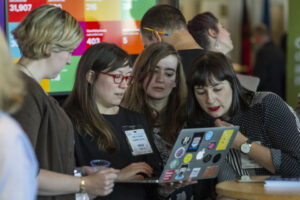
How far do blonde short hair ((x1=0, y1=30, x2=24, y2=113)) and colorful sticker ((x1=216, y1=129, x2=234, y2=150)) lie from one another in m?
1.56

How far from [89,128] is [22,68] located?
2.04 ft

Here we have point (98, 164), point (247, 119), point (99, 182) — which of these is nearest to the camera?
point (99, 182)

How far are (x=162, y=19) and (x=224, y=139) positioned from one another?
1.39 meters

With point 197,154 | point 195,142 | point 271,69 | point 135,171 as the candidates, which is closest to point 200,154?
point 197,154

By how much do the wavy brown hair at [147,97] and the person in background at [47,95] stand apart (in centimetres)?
108

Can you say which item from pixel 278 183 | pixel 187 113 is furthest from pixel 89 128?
pixel 278 183

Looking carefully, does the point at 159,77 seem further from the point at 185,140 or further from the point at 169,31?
the point at 185,140

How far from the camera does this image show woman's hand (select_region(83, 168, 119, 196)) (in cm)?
238

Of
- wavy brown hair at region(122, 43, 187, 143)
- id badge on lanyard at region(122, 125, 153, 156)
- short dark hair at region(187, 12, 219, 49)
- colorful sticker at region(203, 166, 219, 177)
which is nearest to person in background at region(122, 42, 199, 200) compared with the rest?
wavy brown hair at region(122, 43, 187, 143)

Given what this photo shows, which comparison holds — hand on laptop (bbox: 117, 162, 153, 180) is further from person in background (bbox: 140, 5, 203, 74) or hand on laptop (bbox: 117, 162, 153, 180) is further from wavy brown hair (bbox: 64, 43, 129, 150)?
person in background (bbox: 140, 5, 203, 74)

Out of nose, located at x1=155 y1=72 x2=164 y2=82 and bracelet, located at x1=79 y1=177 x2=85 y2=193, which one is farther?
nose, located at x1=155 y1=72 x2=164 y2=82

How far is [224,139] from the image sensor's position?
2.78 meters

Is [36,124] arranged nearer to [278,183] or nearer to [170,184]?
[170,184]

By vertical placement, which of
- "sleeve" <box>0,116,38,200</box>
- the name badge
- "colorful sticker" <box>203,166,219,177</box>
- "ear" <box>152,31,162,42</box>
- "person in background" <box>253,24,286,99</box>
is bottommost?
"person in background" <box>253,24,286,99</box>
